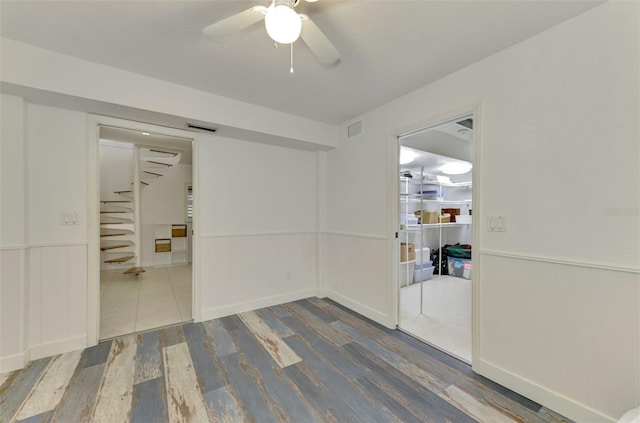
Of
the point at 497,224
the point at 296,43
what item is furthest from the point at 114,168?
the point at 497,224

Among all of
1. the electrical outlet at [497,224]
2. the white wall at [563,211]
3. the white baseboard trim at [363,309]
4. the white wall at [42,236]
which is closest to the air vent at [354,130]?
the white wall at [563,211]

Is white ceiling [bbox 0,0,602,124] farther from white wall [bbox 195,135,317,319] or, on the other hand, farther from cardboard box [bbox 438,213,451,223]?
cardboard box [bbox 438,213,451,223]

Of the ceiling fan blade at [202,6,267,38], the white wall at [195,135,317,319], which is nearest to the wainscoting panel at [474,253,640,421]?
the ceiling fan blade at [202,6,267,38]

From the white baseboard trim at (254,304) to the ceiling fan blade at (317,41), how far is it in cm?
282

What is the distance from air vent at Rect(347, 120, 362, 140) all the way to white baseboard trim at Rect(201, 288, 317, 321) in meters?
2.26

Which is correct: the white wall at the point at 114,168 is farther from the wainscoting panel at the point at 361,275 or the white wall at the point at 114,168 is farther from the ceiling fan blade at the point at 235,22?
the ceiling fan blade at the point at 235,22

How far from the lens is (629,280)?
137 centimetres

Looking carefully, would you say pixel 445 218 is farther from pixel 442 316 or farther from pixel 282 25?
pixel 282 25

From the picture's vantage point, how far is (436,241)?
208 inches

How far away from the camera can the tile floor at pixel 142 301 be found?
2.81m

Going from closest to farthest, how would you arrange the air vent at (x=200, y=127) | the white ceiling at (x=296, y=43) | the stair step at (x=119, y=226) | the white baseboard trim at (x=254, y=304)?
the white ceiling at (x=296, y=43) → the air vent at (x=200, y=127) → the white baseboard trim at (x=254, y=304) → the stair step at (x=119, y=226)

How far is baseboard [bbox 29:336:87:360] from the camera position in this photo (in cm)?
212

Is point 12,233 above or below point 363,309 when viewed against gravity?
above

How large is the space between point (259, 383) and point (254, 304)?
56.9 inches
